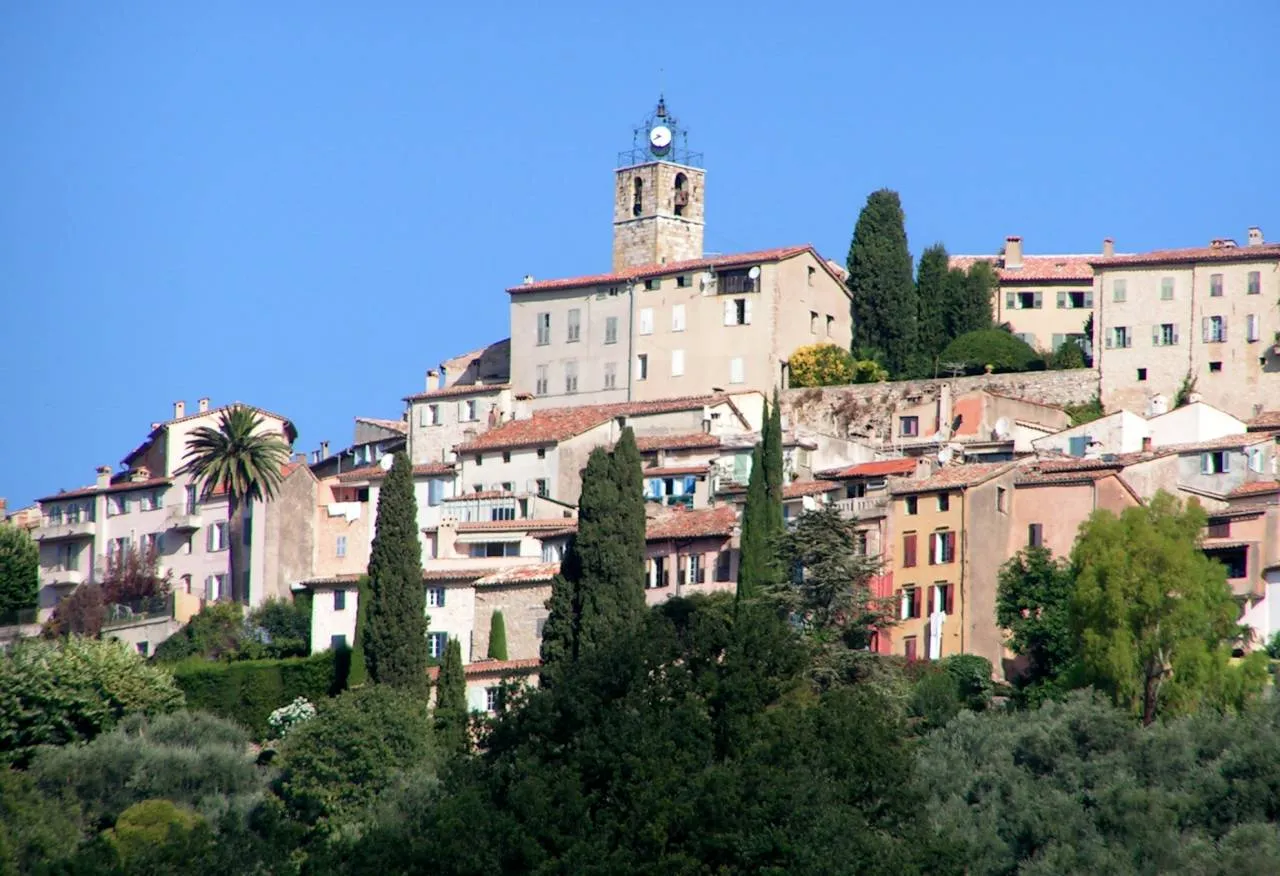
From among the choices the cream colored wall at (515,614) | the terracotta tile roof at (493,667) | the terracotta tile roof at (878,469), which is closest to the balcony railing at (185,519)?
the cream colored wall at (515,614)

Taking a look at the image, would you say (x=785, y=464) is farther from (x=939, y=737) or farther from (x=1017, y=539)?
(x=939, y=737)

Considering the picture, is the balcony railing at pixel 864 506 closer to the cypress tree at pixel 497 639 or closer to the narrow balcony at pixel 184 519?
the cypress tree at pixel 497 639

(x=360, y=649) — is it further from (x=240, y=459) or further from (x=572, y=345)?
(x=572, y=345)

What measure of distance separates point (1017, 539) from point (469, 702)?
15.3m

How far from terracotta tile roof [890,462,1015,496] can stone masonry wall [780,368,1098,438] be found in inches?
497

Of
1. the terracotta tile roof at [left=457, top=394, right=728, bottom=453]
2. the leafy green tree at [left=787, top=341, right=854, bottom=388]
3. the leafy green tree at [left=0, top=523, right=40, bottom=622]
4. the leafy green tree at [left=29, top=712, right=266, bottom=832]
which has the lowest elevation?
the leafy green tree at [left=29, top=712, right=266, bottom=832]

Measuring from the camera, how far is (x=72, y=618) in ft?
306

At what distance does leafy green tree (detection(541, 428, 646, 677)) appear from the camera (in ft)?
236

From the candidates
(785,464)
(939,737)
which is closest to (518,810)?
(939,737)

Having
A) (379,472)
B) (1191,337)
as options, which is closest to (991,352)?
(1191,337)

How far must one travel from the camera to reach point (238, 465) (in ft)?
303

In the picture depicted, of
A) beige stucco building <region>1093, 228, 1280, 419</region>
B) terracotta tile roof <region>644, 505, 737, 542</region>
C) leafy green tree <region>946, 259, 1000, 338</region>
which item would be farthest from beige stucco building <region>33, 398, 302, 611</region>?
beige stucco building <region>1093, 228, 1280, 419</region>

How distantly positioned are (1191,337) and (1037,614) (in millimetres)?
20615

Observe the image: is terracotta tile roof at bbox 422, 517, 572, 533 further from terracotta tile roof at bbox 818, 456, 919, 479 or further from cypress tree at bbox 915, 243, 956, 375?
cypress tree at bbox 915, 243, 956, 375
